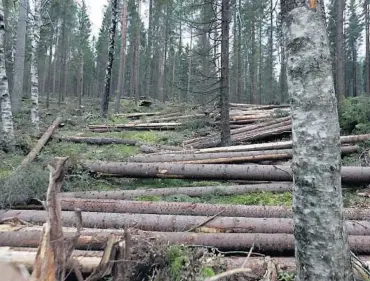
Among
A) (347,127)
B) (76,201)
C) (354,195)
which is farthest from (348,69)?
(76,201)

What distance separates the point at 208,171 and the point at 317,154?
438cm

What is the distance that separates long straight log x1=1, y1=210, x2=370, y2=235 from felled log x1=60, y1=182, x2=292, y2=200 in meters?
1.28

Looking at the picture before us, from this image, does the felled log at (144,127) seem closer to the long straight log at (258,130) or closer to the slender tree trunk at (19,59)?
the long straight log at (258,130)

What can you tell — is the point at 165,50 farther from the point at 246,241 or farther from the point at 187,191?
the point at 246,241

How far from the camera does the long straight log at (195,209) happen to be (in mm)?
5172

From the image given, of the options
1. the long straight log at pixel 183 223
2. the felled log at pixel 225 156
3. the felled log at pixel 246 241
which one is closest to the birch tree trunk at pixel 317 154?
the felled log at pixel 246 241

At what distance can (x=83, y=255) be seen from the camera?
11.6ft

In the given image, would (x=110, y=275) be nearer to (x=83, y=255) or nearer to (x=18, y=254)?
(x=83, y=255)

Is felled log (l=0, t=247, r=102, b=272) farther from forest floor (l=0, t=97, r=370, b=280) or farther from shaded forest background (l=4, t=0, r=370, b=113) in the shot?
shaded forest background (l=4, t=0, r=370, b=113)

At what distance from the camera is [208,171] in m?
7.14

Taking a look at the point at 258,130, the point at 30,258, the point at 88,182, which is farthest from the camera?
the point at 258,130

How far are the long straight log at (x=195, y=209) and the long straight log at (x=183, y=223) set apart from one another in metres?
0.34

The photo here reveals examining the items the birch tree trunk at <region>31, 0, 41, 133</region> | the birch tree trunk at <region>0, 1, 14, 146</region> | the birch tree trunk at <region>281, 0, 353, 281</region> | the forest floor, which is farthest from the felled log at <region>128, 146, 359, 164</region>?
the birch tree trunk at <region>31, 0, 41, 133</region>

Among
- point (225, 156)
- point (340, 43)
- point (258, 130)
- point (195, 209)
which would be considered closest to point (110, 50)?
point (258, 130)
